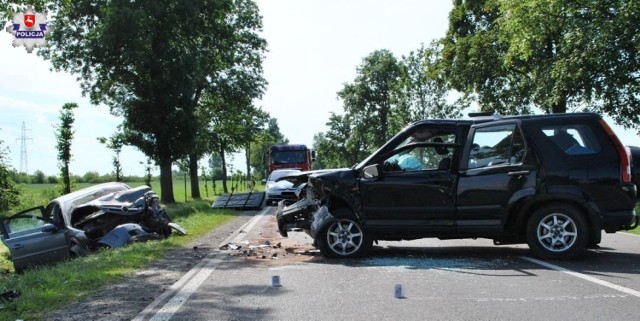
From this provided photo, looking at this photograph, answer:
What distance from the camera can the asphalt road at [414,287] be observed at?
5434 millimetres

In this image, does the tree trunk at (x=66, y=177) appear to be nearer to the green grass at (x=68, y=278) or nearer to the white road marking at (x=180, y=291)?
the green grass at (x=68, y=278)

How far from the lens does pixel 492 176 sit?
826cm

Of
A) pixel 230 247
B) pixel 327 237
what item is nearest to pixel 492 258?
pixel 327 237

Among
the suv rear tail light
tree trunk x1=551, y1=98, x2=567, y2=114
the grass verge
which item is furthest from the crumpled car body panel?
tree trunk x1=551, y1=98, x2=567, y2=114

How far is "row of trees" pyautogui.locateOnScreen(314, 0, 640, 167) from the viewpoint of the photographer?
66.0ft

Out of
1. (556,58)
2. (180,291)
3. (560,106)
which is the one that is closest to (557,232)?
(180,291)

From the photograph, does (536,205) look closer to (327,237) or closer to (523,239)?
(523,239)

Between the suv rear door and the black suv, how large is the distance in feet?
0.05

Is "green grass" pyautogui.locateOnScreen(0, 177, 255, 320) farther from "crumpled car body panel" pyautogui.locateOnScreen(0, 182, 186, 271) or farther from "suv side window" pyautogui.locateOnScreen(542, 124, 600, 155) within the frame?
"suv side window" pyautogui.locateOnScreen(542, 124, 600, 155)

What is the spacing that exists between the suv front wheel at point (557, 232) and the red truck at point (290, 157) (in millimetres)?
24304

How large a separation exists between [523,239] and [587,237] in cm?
90

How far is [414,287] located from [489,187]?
240 cm

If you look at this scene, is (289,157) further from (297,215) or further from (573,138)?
(573,138)

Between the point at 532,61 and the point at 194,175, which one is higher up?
the point at 532,61
